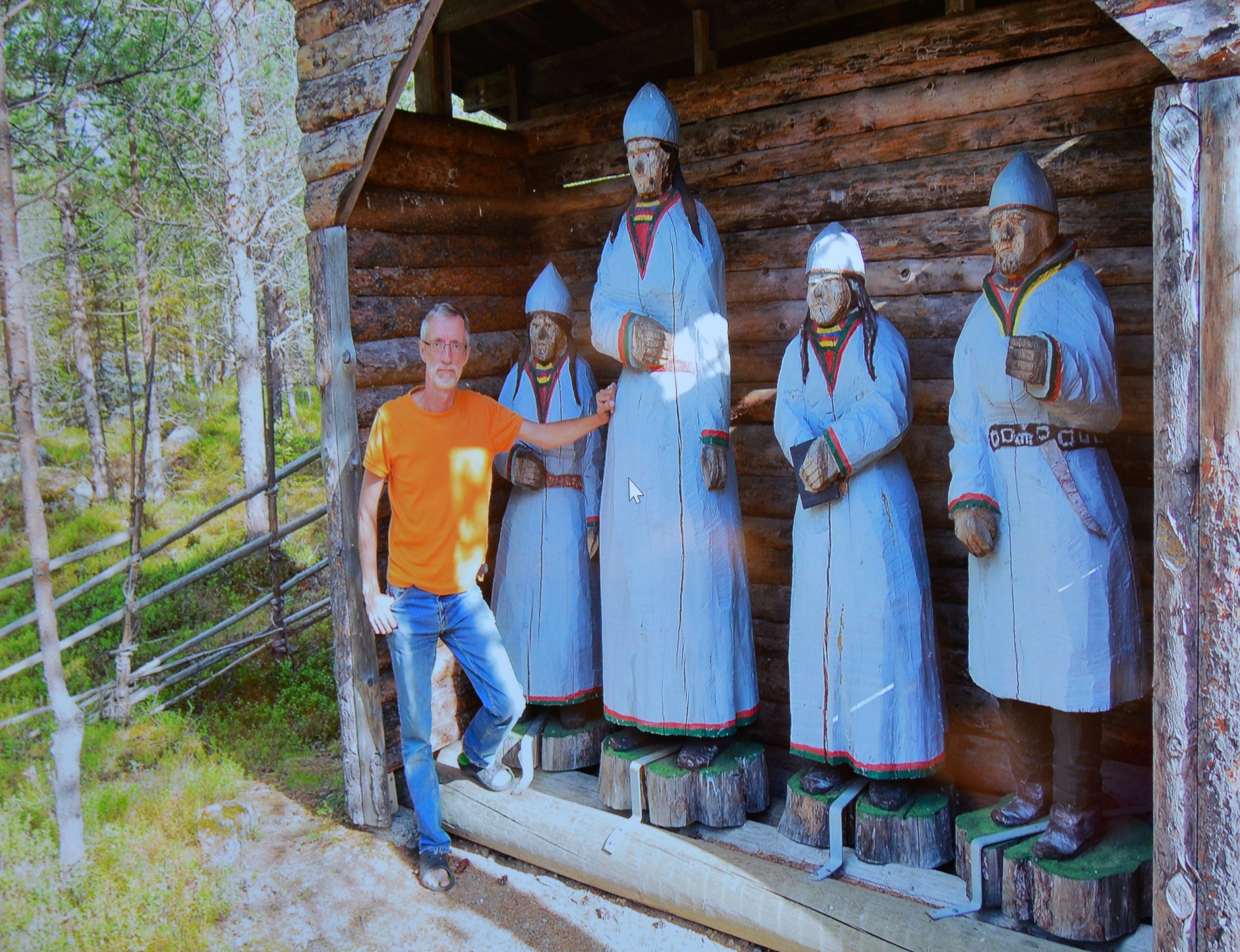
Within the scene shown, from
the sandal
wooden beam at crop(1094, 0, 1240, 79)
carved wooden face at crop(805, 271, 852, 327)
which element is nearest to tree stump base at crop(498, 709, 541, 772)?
the sandal

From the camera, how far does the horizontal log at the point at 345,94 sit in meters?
4.27

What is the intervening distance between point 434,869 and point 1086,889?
2.64 meters

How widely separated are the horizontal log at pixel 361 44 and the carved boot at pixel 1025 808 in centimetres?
383

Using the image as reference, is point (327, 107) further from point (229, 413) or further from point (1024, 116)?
point (229, 413)

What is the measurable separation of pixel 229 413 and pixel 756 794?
1562 centimetres

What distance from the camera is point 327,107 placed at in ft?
14.8

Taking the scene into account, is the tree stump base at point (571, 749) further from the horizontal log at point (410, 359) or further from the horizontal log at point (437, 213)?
the horizontal log at point (437, 213)

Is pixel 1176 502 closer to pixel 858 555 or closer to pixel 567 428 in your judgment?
pixel 858 555

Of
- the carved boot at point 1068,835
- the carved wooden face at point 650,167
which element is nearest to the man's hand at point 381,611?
the carved wooden face at point 650,167

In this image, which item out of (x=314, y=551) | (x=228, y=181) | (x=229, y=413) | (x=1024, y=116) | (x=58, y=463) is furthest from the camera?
(x=229, y=413)

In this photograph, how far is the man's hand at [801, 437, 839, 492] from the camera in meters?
3.85

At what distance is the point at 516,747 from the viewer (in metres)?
5.06

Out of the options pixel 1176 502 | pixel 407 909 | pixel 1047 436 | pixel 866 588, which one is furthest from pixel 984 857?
pixel 407 909

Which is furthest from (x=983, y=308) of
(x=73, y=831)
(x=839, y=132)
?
(x=73, y=831)
